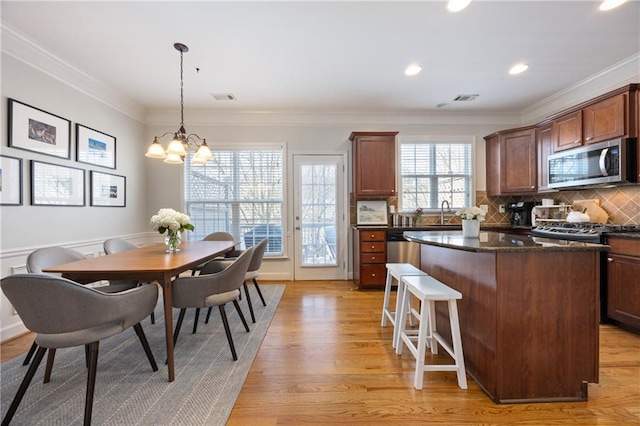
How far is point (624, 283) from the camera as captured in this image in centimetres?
255

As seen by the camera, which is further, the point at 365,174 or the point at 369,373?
the point at 365,174

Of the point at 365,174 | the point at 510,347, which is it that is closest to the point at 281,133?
the point at 365,174

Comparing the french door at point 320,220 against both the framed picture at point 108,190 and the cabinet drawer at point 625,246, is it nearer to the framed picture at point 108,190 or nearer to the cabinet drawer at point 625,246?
the framed picture at point 108,190

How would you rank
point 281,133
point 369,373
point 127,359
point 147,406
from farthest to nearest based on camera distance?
point 281,133, point 127,359, point 369,373, point 147,406

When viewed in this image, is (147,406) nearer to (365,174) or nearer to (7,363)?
(7,363)

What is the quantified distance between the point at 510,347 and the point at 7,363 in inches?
139

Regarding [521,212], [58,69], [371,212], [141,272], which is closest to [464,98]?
[521,212]

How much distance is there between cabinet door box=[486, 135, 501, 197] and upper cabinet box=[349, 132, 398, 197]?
1636 mm

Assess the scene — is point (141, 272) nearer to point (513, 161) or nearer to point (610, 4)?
point (610, 4)

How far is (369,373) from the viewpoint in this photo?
6.45ft

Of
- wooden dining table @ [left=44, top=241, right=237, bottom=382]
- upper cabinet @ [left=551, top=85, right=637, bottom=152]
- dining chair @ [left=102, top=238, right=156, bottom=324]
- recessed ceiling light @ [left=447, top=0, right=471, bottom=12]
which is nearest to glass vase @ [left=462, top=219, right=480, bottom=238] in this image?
recessed ceiling light @ [left=447, top=0, right=471, bottom=12]

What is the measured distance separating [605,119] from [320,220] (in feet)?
11.8

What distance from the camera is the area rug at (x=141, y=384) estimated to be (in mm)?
1551

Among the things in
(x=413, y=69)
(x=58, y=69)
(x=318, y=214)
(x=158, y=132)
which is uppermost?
(x=413, y=69)
